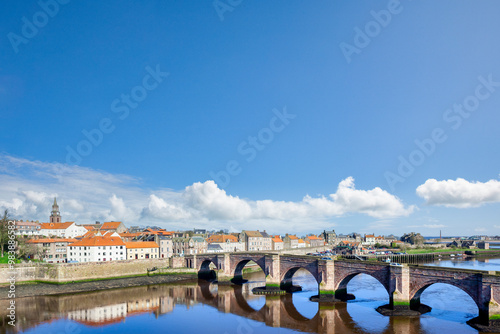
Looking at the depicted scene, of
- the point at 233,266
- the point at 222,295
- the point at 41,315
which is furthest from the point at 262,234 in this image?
the point at 41,315

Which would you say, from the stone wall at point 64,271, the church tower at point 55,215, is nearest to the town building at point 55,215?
the church tower at point 55,215

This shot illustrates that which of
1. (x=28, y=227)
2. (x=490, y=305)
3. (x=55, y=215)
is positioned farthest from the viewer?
(x=55, y=215)

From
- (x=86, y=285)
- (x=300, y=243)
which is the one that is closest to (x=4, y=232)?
(x=86, y=285)

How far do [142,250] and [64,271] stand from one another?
23377 mm

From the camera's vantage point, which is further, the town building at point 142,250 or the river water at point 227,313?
the town building at point 142,250

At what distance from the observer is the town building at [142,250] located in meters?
84.7

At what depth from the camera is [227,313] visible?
155ft

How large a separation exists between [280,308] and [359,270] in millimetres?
12185

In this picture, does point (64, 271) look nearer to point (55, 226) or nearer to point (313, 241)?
point (55, 226)

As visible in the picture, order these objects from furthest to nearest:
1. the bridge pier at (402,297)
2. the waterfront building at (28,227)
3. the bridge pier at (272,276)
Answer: the waterfront building at (28,227)
the bridge pier at (272,276)
the bridge pier at (402,297)

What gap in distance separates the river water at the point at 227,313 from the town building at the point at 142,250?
22.0 m

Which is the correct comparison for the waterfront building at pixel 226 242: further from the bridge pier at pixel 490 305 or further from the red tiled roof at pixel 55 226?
the bridge pier at pixel 490 305

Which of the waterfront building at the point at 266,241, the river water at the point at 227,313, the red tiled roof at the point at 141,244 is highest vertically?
the red tiled roof at the point at 141,244

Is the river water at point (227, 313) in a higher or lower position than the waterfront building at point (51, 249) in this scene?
lower
